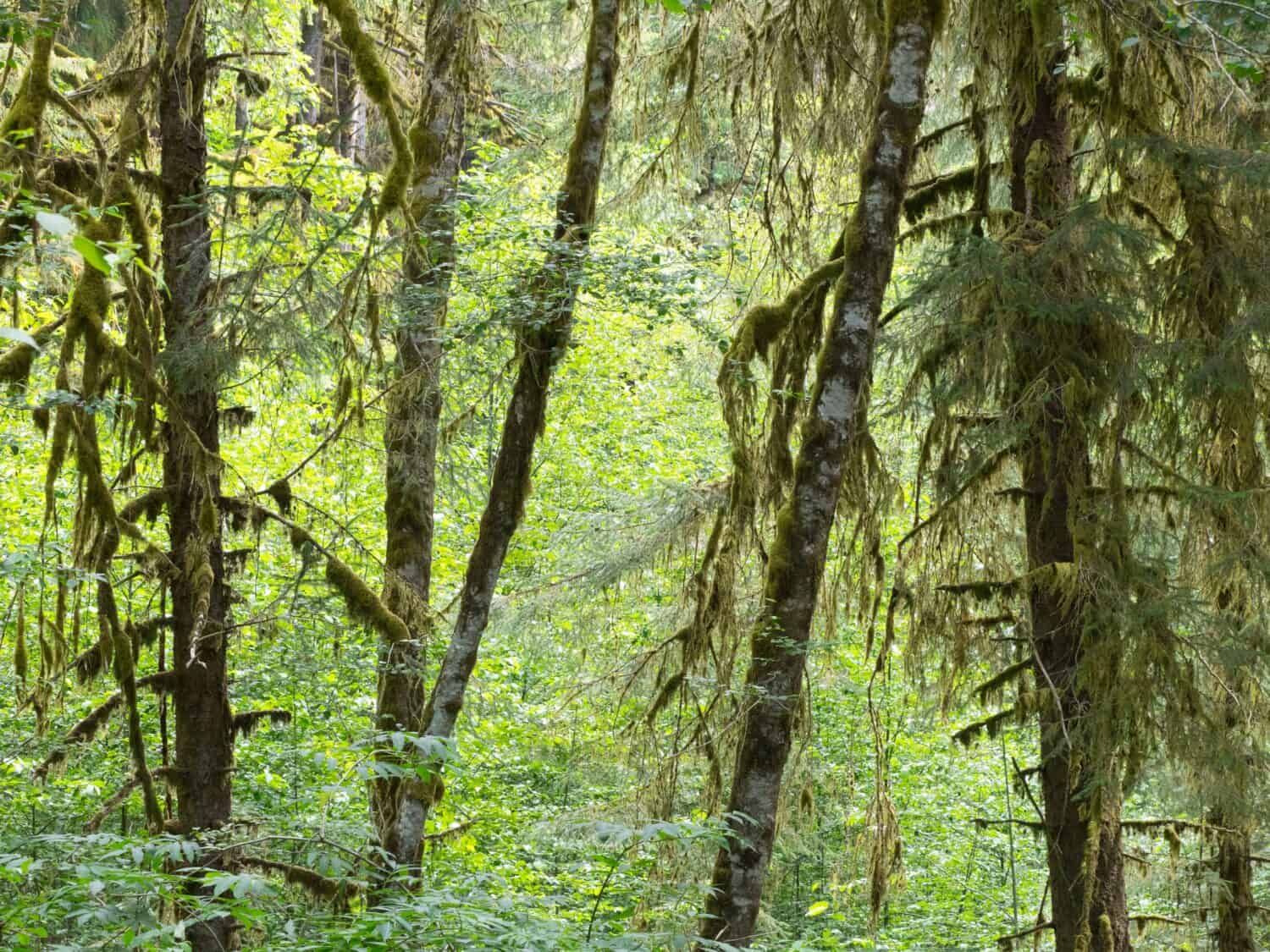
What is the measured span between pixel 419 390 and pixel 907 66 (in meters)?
3.87

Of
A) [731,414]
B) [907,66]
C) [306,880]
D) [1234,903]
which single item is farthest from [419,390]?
[1234,903]

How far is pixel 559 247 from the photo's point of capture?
645 cm

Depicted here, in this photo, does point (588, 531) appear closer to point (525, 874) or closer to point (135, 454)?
point (525, 874)

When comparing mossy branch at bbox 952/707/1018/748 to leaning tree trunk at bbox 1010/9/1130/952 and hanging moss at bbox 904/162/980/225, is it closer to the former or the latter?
leaning tree trunk at bbox 1010/9/1130/952

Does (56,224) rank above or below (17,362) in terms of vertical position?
below

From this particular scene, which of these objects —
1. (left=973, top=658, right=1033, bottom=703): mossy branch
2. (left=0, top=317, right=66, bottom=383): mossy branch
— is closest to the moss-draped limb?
(left=0, top=317, right=66, bottom=383): mossy branch

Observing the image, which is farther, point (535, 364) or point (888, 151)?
point (535, 364)

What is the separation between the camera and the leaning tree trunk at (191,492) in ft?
22.9

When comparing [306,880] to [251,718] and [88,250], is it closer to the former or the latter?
[251,718]

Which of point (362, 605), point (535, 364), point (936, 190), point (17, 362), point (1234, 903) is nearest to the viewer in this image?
point (17, 362)

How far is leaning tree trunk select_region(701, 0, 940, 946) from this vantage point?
5461 millimetres

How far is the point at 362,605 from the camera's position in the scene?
7707 millimetres

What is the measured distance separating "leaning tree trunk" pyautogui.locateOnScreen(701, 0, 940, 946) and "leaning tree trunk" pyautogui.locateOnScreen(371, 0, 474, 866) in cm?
243

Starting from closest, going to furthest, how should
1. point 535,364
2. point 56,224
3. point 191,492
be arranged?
point 56,224 < point 535,364 < point 191,492
